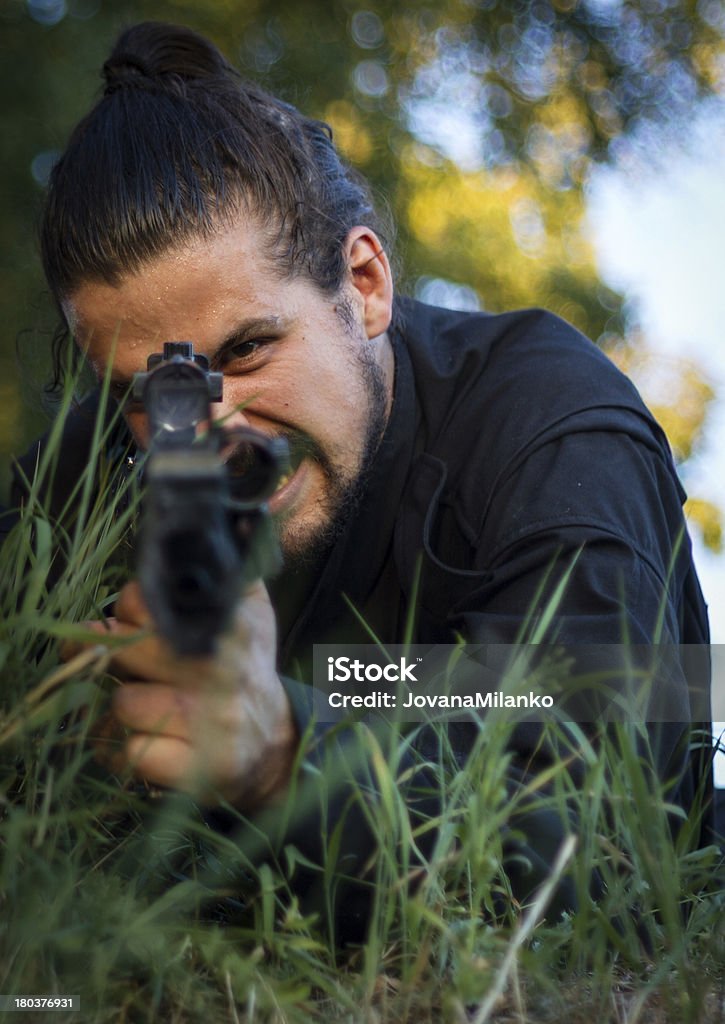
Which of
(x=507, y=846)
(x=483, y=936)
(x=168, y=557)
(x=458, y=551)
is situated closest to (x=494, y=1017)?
(x=483, y=936)

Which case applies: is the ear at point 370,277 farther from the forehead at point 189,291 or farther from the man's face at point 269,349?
the forehead at point 189,291

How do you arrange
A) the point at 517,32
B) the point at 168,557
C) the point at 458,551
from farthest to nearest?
1. the point at 517,32
2. the point at 458,551
3. the point at 168,557

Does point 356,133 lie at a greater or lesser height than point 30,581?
greater

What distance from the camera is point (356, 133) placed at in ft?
27.5

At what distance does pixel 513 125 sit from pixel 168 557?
9235mm

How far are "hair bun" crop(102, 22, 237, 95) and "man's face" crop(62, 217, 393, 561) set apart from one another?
80 cm

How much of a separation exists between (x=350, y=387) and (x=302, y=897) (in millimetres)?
1567

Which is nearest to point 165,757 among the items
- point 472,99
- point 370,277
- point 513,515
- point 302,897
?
point 302,897

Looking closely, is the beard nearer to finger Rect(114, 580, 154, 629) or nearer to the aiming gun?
finger Rect(114, 580, 154, 629)

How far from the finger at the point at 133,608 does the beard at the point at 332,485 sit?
1.33m

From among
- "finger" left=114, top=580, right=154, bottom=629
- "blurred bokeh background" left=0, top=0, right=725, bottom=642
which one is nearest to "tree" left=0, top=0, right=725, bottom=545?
"blurred bokeh background" left=0, top=0, right=725, bottom=642

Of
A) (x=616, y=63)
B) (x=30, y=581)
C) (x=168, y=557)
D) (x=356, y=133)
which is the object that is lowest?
(x=30, y=581)

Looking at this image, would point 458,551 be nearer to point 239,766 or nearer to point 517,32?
point 239,766

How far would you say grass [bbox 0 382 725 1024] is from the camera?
4.18ft
